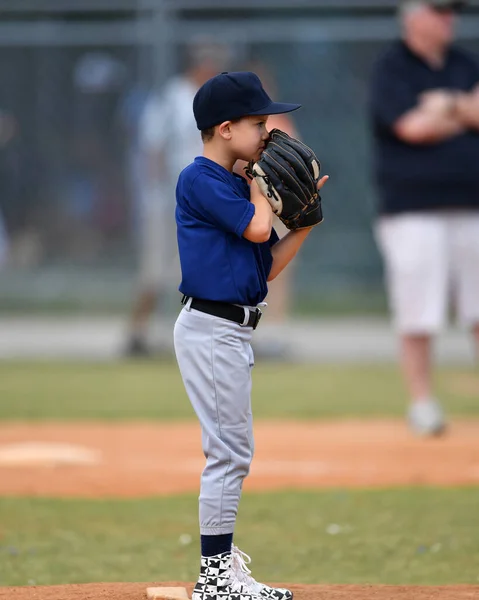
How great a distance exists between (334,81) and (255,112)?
10.6 metres

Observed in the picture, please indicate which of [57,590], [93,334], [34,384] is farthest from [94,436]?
[93,334]

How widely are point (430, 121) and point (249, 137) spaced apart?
3799 mm

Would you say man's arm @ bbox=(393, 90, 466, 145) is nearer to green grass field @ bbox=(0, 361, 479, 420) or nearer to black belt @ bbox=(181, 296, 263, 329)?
green grass field @ bbox=(0, 361, 479, 420)

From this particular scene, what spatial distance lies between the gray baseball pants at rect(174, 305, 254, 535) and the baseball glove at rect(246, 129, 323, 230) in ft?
1.30

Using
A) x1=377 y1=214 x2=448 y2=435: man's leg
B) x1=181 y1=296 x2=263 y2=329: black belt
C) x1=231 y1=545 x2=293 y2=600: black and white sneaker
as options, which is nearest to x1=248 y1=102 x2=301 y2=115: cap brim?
x1=181 y1=296 x2=263 y2=329: black belt

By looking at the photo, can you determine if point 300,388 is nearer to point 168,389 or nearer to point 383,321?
point 168,389

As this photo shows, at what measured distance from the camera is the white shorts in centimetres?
784

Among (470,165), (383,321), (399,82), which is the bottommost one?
(383,321)

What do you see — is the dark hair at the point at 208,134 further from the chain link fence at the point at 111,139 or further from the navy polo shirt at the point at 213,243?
the chain link fence at the point at 111,139

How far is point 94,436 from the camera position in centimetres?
→ 792

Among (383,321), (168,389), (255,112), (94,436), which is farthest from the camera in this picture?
(383,321)

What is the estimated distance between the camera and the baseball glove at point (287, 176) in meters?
4.02

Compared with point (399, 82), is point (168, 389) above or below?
below

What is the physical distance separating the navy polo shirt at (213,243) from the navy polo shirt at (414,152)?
3892 mm
